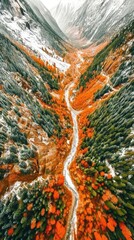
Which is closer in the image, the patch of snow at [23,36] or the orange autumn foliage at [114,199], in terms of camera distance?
the orange autumn foliage at [114,199]

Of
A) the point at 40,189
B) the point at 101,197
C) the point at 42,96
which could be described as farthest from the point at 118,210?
the point at 42,96

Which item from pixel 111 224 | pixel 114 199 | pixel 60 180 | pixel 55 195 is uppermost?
pixel 60 180

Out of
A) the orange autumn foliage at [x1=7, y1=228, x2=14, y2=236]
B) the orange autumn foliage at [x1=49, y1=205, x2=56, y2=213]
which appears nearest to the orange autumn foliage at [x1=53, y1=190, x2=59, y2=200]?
the orange autumn foliage at [x1=49, y1=205, x2=56, y2=213]

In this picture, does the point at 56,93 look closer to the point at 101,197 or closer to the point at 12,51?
the point at 12,51

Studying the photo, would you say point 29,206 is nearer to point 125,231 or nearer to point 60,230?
point 60,230

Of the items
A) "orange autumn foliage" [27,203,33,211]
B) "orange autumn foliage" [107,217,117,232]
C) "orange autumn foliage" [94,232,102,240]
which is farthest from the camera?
"orange autumn foliage" [27,203,33,211]

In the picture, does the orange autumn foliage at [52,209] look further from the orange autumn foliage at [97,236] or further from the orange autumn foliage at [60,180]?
the orange autumn foliage at [97,236]

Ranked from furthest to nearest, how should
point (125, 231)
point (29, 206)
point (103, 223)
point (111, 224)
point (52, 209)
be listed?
point (52, 209), point (29, 206), point (103, 223), point (111, 224), point (125, 231)

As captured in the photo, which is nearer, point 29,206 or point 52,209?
point 29,206

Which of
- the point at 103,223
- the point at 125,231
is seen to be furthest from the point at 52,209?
the point at 125,231

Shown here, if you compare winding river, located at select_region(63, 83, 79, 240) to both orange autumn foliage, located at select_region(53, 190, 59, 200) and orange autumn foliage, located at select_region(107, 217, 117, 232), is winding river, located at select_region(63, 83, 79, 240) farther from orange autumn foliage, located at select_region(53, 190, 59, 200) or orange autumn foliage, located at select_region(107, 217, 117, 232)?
orange autumn foliage, located at select_region(107, 217, 117, 232)

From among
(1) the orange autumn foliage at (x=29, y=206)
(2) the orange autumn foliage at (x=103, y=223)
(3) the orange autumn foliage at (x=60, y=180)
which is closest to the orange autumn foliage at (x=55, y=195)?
(3) the orange autumn foliage at (x=60, y=180)
